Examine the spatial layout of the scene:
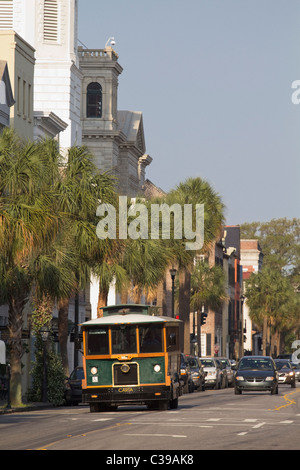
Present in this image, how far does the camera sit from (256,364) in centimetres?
4984

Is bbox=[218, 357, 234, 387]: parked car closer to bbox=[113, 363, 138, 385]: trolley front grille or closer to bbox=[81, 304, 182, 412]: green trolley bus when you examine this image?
bbox=[81, 304, 182, 412]: green trolley bus

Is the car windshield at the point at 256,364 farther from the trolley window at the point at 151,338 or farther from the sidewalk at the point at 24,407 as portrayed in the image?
the trolley window at the point at 151,338

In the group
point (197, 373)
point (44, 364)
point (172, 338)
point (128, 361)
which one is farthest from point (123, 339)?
point (197, 373)

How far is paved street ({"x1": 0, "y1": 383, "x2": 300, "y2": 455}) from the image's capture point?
20.3 metres

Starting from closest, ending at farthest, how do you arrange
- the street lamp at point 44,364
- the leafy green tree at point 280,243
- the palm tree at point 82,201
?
the street lamp at point 44,364, the palm tree at point 82,201, the leafy green tree at point 280,243

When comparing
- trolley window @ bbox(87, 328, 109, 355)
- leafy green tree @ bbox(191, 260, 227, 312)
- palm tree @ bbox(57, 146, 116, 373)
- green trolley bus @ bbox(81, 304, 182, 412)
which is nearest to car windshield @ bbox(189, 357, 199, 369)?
palm tree @ bbox(57, 146, 116, 373)

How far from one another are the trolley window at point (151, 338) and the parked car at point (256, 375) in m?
15.6

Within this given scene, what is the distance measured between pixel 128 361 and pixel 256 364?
17.0 m

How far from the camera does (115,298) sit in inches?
3211

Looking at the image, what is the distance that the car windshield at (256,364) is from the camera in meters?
49.9

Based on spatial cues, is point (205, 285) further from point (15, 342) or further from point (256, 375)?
point (15, 342)

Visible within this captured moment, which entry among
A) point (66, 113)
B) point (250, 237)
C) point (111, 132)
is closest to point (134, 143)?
A: point (111, 132)

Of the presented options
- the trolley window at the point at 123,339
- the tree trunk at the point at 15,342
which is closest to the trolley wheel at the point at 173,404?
the trolley window at the point at 123,339

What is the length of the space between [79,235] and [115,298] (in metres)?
38.2
